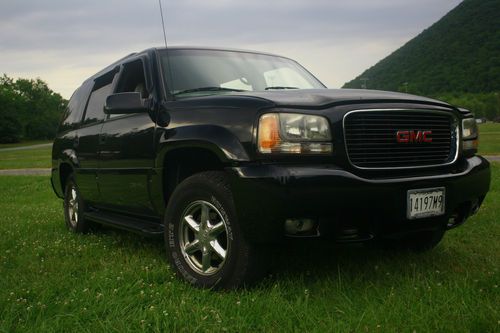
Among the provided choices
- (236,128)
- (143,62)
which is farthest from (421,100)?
(143,62)

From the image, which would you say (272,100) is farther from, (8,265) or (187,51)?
(8,265)

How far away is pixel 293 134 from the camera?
290cm

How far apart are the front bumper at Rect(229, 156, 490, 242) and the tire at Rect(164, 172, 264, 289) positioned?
17 centimetres

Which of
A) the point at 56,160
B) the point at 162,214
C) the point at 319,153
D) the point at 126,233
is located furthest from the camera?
the point at 56,160

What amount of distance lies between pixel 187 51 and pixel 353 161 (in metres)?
1.94

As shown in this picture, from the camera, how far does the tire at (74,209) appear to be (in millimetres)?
5562

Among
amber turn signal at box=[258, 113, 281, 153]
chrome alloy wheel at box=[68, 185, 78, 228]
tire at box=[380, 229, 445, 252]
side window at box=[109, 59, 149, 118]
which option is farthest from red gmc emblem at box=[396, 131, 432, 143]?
chrome alloy wheel at box=[68, 185, 78, 228]

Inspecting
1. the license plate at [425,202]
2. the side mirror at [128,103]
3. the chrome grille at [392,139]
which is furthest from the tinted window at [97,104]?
the license plate at [425,202]

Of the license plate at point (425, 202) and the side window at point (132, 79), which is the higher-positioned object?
the side window at point (132, 79)

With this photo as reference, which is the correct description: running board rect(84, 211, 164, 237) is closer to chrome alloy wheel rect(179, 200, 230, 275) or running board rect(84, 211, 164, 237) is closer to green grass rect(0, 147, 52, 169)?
chrome alloy wheel rect(179, 200, 230, 275)

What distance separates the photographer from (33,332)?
2.67 m

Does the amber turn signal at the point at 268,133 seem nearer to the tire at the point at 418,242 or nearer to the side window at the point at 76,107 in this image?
the tire at the point at 418,242

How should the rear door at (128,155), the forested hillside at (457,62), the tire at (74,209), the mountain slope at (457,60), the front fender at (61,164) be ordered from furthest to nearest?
the mountain slope at (457,60) → the forested hillside at (457,62) → the tire at (74,209) → the front fender at (61,164) → the rear door at (128,155)

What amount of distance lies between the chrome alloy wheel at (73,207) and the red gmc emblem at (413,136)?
3.82 meters
